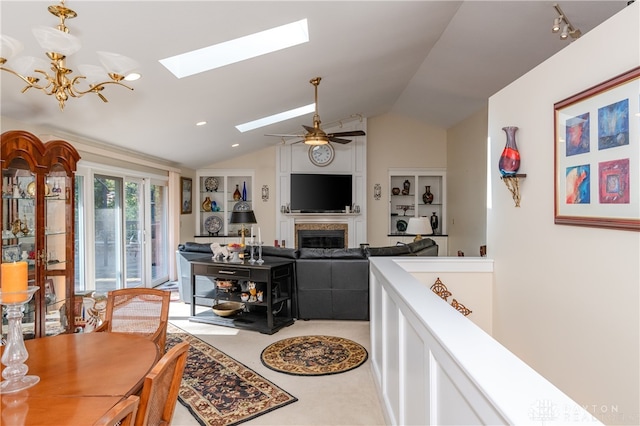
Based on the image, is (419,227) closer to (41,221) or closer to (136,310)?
(136,310)

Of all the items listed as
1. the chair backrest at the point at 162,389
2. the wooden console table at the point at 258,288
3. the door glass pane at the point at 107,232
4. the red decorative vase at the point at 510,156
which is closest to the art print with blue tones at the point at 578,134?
the red decorative vase at the point at 510,156

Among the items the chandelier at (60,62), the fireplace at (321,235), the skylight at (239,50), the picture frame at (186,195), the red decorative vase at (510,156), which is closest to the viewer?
the chandelier at (60,62)

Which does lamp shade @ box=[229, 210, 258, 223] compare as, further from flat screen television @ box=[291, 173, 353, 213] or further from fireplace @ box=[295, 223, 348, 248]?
fireplace @ box=[295, 223, 348, 248]

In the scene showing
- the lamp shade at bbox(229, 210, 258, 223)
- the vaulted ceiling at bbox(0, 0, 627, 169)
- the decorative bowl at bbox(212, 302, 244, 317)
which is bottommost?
the decorative bowl at bbox(212, 302, 244, 317)

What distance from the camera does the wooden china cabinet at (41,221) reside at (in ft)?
9.79

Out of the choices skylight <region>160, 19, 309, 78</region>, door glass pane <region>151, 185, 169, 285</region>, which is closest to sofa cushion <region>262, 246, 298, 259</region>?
skylight <region>160, 19, 309, 78</region>

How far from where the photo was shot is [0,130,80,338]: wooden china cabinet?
9.79 ft

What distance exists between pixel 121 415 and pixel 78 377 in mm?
717

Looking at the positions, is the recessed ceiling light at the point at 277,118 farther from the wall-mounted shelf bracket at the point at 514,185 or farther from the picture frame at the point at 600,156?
the picture frame at the point at 600,156

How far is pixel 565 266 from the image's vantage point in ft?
7.67

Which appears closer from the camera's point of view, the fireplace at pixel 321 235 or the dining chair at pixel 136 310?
the dining chair at pixel 136 310

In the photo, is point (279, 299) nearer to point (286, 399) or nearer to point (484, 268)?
point (286, 399)

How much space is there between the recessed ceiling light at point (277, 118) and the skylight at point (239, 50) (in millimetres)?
2431

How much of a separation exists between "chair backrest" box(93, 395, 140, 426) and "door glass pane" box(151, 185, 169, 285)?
19.1 feet
